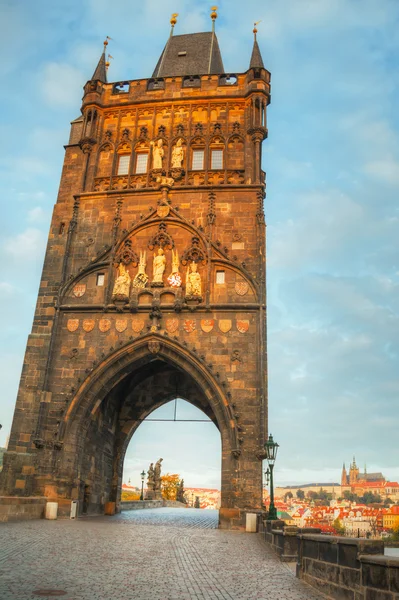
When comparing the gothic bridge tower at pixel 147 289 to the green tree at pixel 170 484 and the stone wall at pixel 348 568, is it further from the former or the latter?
the green tree at pixel 170 484

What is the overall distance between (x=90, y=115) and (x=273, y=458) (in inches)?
617

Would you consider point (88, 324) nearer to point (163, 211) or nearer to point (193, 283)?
point (193, 283)

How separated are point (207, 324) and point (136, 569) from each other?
11.5m

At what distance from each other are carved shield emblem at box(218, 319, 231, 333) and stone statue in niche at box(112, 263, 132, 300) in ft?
11.2

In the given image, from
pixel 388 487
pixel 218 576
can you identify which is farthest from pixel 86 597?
pixel 388 487

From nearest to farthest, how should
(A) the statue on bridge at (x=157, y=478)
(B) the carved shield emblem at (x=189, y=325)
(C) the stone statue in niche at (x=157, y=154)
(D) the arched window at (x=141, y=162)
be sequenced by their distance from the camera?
(B) the carved shield emblem at (x=189, y=325) → (C) the stone statue in niche at (x=157, y=154) → (D) the arched window at (x=141, y=162) → (A) the statue on bridge at (x=157, y=478)

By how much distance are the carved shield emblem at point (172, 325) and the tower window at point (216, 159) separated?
261 inches

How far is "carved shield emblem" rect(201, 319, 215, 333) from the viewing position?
18.0 m

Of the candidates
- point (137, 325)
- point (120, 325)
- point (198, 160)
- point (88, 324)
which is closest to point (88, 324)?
point (88, 324)

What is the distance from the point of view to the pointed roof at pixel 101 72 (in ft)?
76.3

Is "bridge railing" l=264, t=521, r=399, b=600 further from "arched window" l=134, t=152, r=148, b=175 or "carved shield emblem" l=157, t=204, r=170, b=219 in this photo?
"arched window" l=134, t=152, r=148, b=175

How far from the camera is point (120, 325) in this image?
18.5 m

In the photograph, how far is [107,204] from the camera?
817 inches

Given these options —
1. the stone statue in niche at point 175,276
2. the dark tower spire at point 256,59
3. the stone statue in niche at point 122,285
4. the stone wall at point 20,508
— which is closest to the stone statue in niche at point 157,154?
the stone statue in niche at point 175,276
